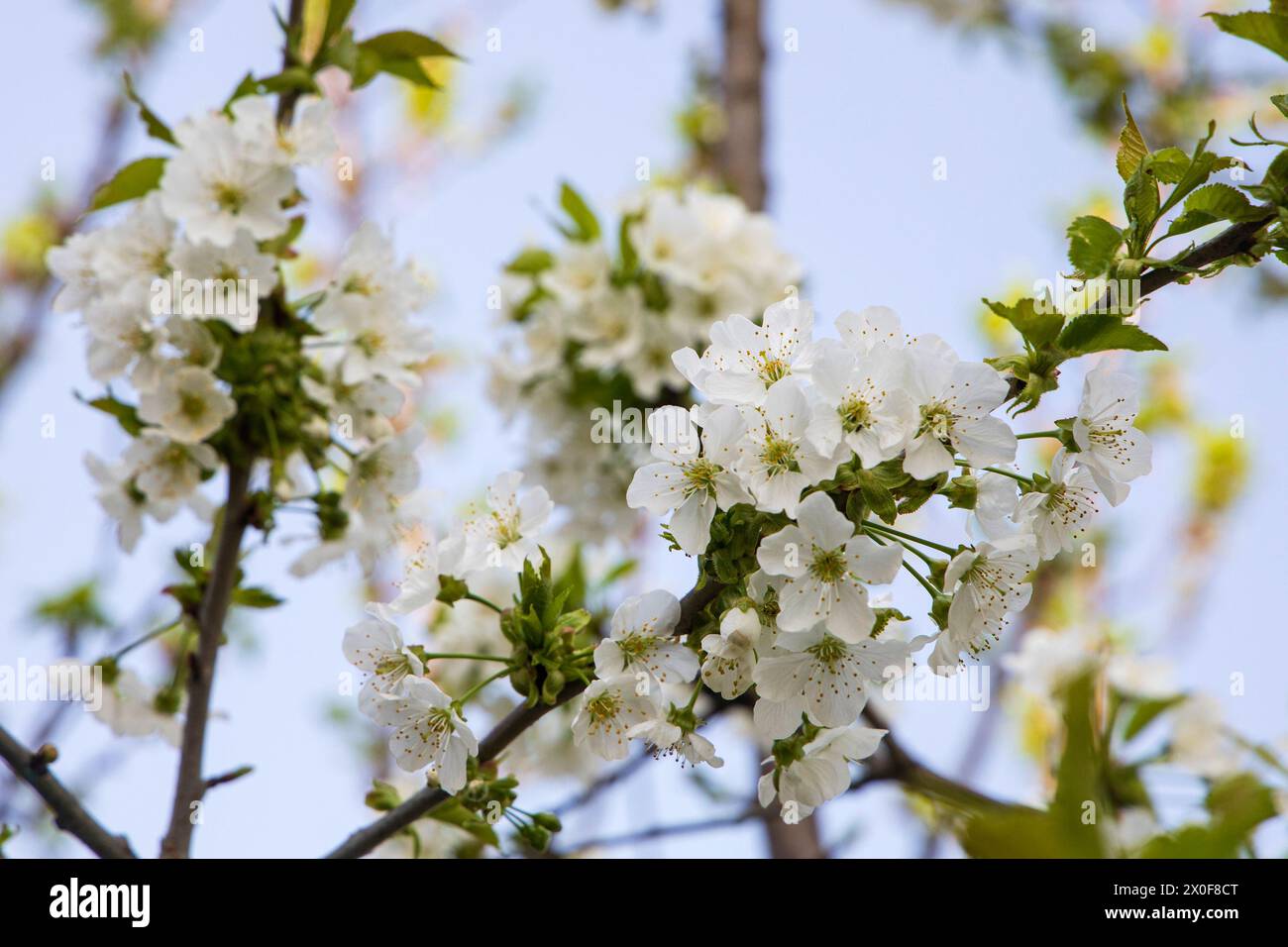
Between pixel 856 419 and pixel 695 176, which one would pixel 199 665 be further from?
pixel 695 176

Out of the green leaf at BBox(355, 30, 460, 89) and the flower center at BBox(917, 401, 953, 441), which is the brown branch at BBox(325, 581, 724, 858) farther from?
the green leaf at BBox(355, 30, 460, 89)

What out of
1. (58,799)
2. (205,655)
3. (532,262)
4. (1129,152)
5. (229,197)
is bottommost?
(58,799)

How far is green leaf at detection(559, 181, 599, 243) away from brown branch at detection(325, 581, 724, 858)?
1637mm

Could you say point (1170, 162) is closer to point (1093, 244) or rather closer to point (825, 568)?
point (1093, 244)

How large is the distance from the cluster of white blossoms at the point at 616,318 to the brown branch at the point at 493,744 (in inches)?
51.2

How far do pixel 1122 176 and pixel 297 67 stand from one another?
125 cm

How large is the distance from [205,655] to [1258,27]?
1.56 meters

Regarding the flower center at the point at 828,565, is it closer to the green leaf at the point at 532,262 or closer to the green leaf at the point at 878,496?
the green leaf at the point at 878,496

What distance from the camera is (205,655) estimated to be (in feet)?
5.56

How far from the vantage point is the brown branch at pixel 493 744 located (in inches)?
46.1

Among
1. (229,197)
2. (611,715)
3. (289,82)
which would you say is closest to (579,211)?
(289,82)

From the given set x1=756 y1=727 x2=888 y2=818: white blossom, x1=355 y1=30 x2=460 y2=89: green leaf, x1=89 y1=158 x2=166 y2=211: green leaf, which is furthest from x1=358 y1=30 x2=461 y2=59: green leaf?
x1=756 y1=727 x2=888 y2=818: white blossom
